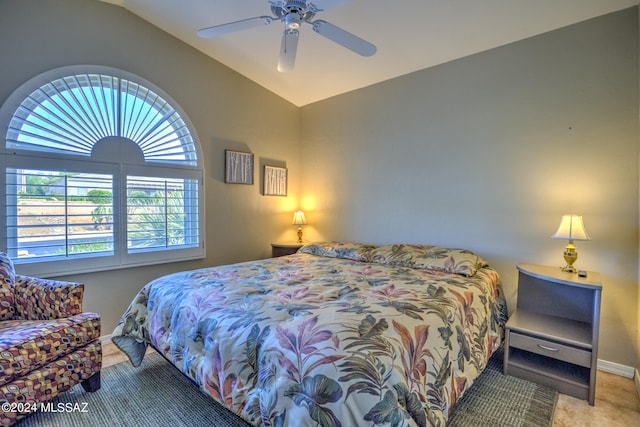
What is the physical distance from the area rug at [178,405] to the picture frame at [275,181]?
2446 millimetres

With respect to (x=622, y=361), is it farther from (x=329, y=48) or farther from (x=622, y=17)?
(x=329, y=48)

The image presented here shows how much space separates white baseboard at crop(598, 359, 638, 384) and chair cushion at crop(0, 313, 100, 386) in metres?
3.76

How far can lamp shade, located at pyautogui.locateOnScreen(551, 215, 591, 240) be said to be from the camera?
7.22 feet

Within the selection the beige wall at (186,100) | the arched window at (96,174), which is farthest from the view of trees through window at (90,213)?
the beige wall at (186,100)

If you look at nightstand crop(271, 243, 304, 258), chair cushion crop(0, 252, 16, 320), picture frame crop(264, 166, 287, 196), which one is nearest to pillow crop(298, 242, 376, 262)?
nightstand crop(271, 243, 304, 258)

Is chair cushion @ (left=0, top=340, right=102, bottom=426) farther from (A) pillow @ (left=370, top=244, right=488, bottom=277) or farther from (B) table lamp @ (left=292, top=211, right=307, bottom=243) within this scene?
(B) table lamp @ (left=292, top=211, right=307, bottom=243)

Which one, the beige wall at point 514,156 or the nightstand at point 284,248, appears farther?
the nightstand at point 284,248

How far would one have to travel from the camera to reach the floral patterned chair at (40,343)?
1614 mm

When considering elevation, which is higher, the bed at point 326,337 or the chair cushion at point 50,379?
the bed at point 326,337

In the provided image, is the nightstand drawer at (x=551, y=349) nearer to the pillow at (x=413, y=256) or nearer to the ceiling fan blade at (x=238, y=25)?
the pillow at (x=413, y=256)

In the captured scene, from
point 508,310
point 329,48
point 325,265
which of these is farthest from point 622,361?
point 329,48

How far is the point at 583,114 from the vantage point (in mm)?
2455

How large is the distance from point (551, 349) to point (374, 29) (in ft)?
9.41

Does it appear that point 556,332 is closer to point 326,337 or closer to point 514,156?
point 514,156
